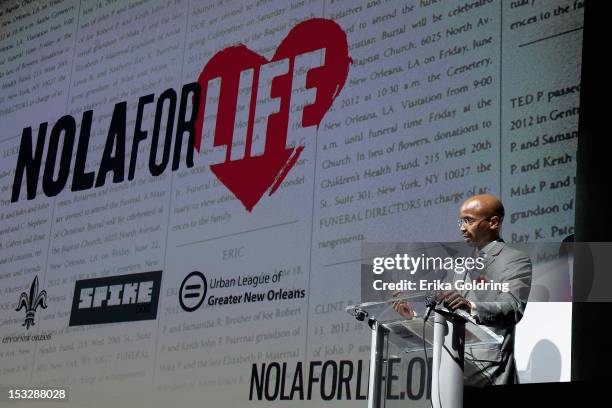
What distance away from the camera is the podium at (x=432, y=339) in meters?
1.79

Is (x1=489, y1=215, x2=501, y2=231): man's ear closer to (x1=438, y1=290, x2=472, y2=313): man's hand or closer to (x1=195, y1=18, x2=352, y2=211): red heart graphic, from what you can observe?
(x1=438, y1=290, x2=472, y2=313): man's hand

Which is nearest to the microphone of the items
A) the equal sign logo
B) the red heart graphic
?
the red heart graphic

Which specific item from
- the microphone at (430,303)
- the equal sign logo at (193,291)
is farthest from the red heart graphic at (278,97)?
the microphone at (430,303)

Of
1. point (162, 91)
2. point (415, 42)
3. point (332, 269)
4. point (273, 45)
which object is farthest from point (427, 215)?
point (162, 91)

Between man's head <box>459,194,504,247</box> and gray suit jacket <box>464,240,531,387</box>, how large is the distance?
0.08 meters

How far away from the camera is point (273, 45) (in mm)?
4094

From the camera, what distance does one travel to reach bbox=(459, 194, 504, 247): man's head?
2.12m

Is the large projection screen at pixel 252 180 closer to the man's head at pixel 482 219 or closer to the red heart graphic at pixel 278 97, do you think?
the red heart graphic at pixel 278 97

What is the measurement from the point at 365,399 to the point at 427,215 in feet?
2.17

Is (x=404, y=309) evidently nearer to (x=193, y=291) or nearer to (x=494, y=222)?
(x=494, y=222)

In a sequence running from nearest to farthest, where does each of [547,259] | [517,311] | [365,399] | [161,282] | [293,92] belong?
[517,311]
[547,259]
[365,399]
[293,92]
[161,282]

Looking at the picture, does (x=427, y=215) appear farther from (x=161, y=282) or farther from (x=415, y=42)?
(x=161, y=282)

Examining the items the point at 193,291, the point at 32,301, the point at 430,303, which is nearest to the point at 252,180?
the point at 193,291

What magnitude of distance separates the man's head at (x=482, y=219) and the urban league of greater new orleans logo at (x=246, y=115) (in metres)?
1.67
